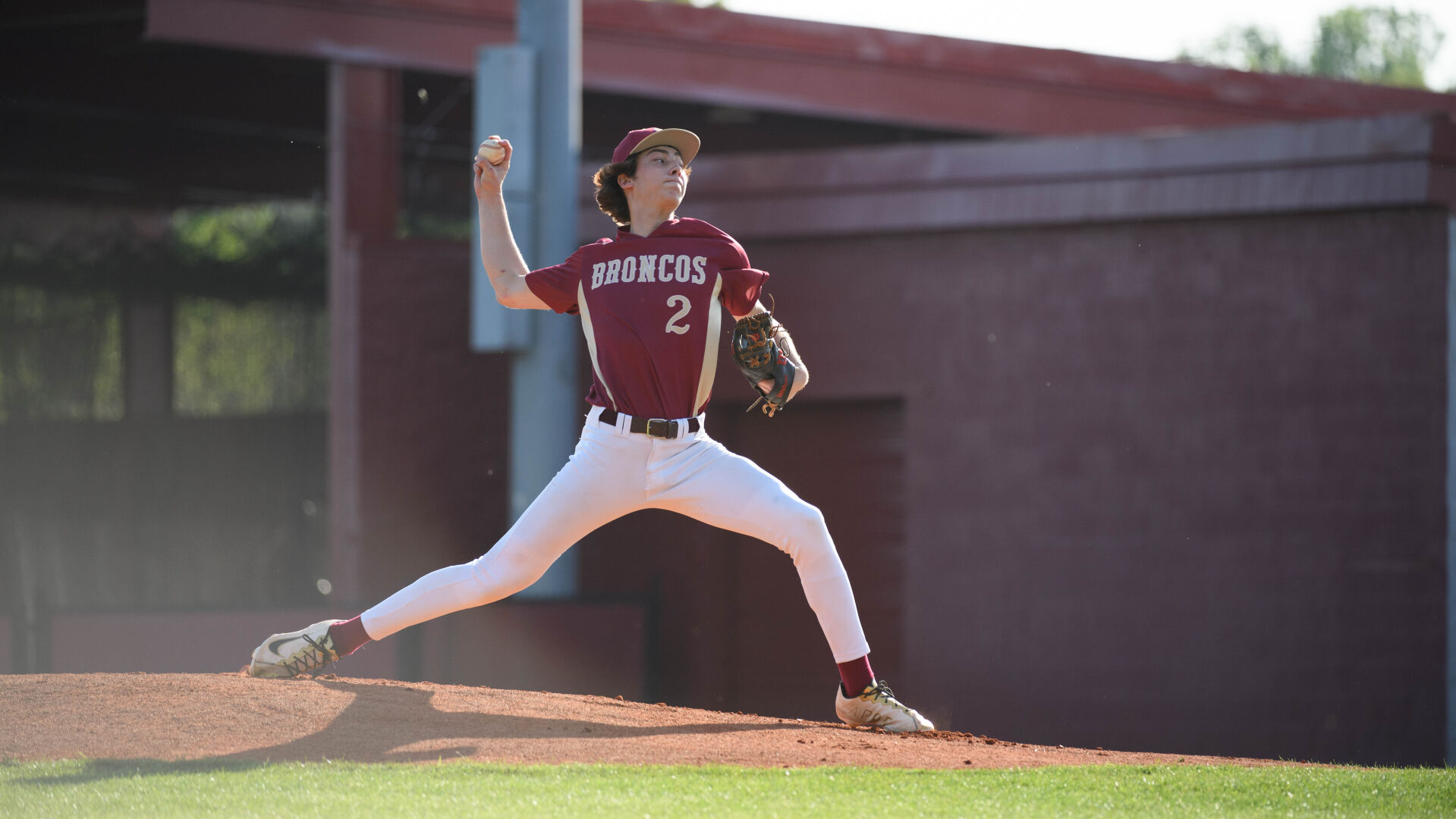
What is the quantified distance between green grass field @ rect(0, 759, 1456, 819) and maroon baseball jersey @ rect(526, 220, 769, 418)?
4.42 ft

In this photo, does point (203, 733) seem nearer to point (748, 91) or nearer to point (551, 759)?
point (551, 759)

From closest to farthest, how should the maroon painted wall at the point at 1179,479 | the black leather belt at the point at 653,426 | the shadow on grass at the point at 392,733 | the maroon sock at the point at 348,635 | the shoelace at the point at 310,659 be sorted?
the shadow on grass at the point at 392,733 → the black leather belt at the point at 653,426 → the maroon sock at the point at 348,635 → the shoelace at the point at 310,659 → the maroon painted wall at the point at 1179,479

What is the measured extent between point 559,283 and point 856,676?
1.80m

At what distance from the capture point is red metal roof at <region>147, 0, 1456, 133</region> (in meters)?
12.6

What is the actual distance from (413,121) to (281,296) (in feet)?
14.1

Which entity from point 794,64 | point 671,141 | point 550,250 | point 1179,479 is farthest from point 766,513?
point 794,64

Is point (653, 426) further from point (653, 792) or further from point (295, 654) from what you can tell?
point (295, 654)

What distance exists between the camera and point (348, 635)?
5664 millimetres

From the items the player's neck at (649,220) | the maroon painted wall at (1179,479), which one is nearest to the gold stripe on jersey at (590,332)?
the player's neck at (649,220)

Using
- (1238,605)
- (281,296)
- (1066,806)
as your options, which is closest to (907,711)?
(1066,806)

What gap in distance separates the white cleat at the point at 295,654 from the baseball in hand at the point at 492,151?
1.87 m

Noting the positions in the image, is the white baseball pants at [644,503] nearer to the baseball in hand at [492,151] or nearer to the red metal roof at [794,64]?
the baseball in hand at [492,151]

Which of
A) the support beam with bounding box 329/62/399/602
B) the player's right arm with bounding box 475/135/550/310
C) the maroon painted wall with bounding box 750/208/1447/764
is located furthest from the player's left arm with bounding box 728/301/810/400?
the support beam with bounding box 329/62/399/602

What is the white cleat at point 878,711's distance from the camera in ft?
18.5
